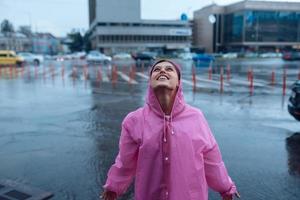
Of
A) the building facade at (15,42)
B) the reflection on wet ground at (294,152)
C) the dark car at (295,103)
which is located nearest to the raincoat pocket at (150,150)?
the reflection on wet ground at (294,152)

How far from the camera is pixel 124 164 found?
105 inches

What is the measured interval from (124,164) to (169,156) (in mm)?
372

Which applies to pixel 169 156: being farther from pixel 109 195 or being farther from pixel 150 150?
pixel 109 195

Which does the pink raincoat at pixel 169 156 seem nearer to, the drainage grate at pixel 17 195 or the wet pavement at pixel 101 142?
the wet pavement at pixel 101 142

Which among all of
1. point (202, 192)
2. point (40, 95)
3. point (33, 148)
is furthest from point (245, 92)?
point (202, 192)

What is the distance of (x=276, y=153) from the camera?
641 cm

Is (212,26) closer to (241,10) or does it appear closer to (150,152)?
(241,10)

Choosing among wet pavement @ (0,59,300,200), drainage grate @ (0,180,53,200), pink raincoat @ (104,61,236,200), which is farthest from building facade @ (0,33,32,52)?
pink raincoat @ (104,61,236,200)

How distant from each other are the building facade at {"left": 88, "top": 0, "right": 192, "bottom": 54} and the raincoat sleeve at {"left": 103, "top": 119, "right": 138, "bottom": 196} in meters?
102

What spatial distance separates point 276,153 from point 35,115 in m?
6.62

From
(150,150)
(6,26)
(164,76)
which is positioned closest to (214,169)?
(150,150)

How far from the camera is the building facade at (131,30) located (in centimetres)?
10644

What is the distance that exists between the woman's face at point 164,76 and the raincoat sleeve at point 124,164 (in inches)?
16.1

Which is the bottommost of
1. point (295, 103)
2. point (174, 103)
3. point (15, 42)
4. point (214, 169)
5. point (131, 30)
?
point (295, 103)
